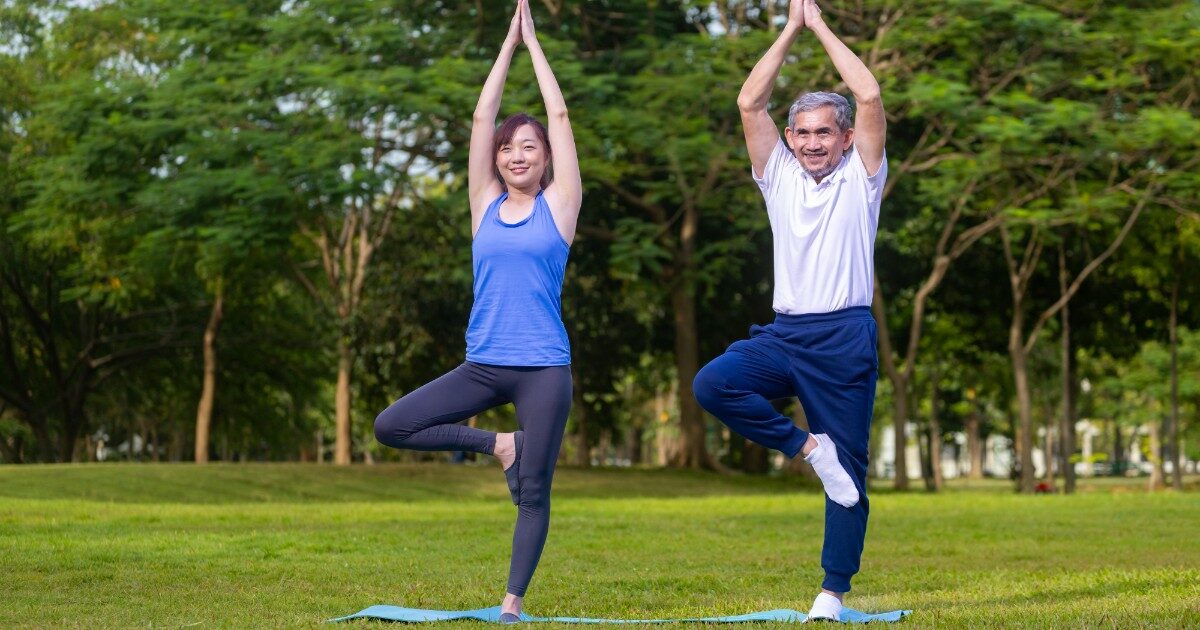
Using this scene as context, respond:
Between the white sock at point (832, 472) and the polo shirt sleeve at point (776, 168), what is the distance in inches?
42.0

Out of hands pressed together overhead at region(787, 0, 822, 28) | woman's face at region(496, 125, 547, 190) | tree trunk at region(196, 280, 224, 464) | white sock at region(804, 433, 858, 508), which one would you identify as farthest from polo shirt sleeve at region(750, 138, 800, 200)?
→ tree trunk at region(196, 280, 224, 464)

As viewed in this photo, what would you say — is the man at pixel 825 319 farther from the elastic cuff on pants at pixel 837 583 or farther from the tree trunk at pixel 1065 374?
the tree trunk at pixel 1065 374

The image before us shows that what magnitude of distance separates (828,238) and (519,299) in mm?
1270

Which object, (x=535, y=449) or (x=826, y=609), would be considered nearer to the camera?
(x=535, y=449)

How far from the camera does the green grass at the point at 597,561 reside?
23.1 feet

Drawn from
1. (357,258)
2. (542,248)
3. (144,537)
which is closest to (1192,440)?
(357,258)

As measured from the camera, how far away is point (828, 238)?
248 inches

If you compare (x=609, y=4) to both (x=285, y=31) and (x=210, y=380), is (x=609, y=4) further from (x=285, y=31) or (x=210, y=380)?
(x=210, y=380)

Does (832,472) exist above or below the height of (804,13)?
below

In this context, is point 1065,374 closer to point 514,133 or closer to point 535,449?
point 514,133

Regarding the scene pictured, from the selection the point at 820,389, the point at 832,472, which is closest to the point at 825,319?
the point at 820,389

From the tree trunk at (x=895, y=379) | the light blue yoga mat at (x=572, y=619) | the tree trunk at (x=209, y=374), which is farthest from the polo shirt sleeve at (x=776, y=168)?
the tree trunk at (x=209, y=374)

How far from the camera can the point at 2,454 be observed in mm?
42250

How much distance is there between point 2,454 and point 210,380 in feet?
38.2
